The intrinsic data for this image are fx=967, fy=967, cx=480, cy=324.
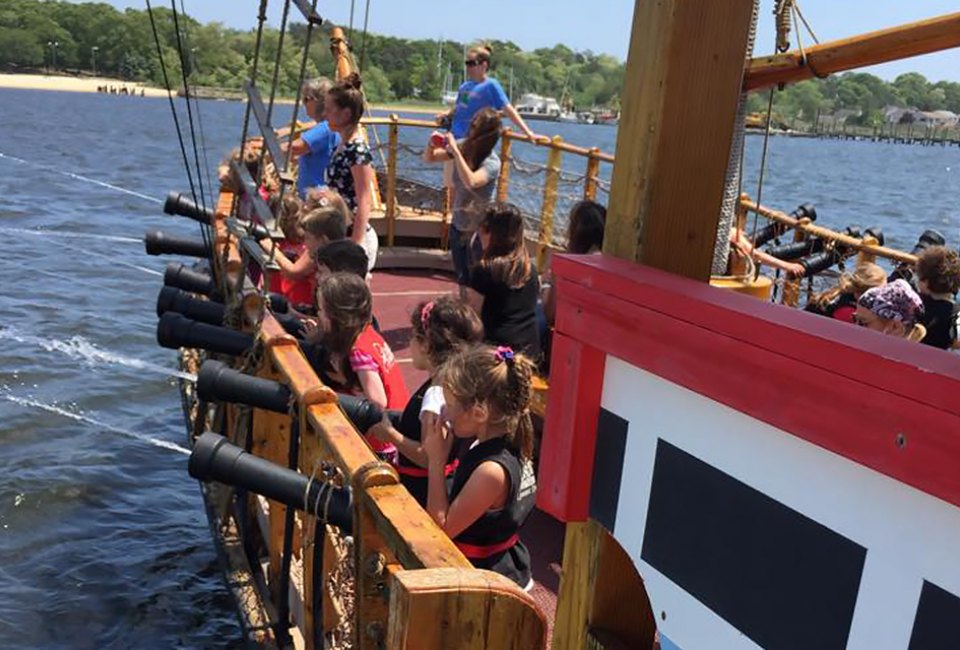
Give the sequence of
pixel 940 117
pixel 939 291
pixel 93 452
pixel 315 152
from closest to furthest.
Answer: pixel 939 291 → pixel 315 152 → pixel 93 452 → pixel 940 117

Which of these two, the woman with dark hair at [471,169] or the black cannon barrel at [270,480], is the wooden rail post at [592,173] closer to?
the woman with dark hair at [471,169]

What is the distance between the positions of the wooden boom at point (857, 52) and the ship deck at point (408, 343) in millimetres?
2121

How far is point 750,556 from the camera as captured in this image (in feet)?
5.27

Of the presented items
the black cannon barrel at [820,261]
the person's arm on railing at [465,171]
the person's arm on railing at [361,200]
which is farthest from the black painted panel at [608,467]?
the black cannon barrel at [820,261]

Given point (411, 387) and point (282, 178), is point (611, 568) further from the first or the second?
point (411, 387)

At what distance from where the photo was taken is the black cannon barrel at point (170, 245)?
612cm

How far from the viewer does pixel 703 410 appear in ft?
5.54

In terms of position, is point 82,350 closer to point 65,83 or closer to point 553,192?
point 553,192

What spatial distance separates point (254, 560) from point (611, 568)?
2.82 metres

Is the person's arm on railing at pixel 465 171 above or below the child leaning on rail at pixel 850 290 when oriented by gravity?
above

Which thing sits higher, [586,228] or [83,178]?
[586,228]

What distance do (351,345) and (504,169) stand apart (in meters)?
6.41

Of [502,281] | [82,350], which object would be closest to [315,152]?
[502,281]

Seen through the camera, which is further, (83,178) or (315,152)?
(83,178)
